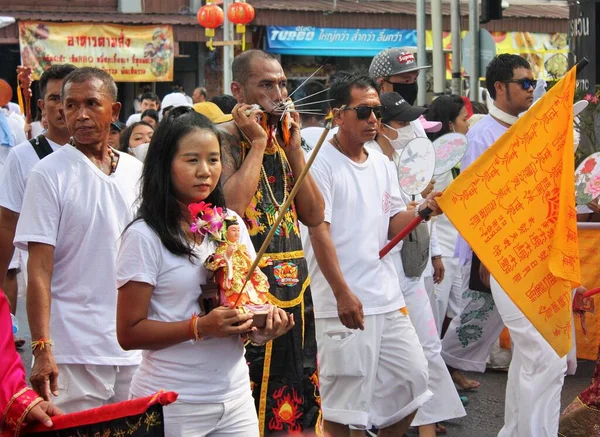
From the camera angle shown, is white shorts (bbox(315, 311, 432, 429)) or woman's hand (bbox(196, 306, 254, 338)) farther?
white shorts (bbox(315, 311, 432, 429))

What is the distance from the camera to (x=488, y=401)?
24.4 feet

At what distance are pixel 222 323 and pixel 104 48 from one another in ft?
61.2

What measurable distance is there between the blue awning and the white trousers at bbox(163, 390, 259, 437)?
19929mm

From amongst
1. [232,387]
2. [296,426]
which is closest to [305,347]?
[296,426]

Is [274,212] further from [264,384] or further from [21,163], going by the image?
[21,163]

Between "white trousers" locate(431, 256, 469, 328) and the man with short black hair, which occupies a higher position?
the man with short black hair

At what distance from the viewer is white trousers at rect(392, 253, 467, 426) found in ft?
20.3

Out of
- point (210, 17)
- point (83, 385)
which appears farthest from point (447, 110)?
point (210, 17)

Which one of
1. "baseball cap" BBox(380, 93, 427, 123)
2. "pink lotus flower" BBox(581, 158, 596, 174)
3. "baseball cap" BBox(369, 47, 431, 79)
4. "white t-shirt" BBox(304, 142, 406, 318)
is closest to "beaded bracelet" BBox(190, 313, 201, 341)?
"white t-shirt" BBox(304, 142, 406, 318)

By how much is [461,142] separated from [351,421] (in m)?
1.70

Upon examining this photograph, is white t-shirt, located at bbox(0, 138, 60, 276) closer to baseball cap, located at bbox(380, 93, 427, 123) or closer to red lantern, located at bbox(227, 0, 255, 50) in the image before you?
baseball cap, located at bbox(380, 93, 427, 123)

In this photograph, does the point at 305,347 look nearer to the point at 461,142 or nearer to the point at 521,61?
the point at 461,142

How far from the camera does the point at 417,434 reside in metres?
6.75

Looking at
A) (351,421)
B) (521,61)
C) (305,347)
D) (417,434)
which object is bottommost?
(417,434)
